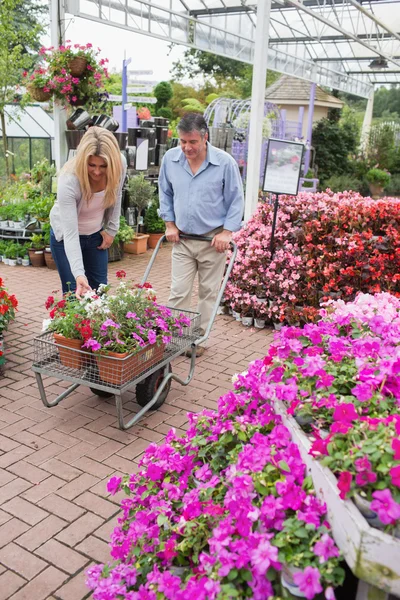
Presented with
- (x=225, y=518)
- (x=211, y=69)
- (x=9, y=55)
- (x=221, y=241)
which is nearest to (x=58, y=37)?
(x=9, y=55)

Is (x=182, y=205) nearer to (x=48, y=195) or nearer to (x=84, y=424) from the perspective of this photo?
(x=84, y=424)

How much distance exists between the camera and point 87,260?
427 cm

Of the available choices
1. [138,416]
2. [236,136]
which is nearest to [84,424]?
[138,416]

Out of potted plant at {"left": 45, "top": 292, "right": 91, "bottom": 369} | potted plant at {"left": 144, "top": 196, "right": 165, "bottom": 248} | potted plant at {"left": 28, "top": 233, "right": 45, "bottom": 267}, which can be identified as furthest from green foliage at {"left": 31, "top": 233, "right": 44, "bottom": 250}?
potted plant at {"left": 45, "top": 292, "right": 91, "bottom": 369}

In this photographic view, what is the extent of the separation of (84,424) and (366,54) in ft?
63.5

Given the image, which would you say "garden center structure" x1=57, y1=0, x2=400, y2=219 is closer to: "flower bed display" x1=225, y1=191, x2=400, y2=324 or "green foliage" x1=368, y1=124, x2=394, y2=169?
"green foliage" x1=368, y1=124, x2=394, y2=169

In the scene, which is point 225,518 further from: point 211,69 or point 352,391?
point 211,69

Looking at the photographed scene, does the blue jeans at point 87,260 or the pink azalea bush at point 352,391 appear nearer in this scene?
the pink azalea bush at point 352,391

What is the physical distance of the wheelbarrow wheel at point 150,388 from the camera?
3773 millimetres

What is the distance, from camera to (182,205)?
4605mm

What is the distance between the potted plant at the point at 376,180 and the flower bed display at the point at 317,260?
1609 cm

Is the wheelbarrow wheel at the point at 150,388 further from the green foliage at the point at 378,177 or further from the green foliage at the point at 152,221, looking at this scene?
the green foliage at the point at 378,177

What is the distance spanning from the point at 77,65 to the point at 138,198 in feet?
7.28

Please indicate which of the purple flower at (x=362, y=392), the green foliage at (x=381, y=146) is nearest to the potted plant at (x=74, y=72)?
the purple flower at (x=362, y=392)
